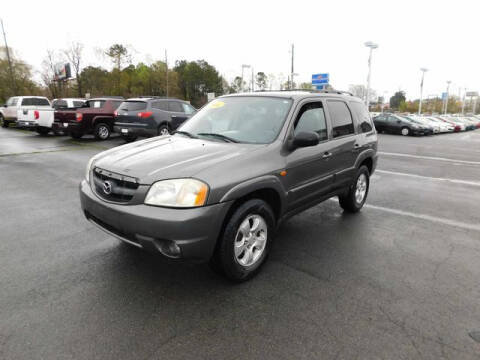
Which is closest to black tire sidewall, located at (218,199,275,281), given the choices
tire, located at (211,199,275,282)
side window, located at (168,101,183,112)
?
tire, located at (211,199,275,282)

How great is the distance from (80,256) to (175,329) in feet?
5.55

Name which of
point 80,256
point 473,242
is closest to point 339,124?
point 473,242

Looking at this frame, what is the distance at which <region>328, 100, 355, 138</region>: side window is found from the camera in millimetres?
4352

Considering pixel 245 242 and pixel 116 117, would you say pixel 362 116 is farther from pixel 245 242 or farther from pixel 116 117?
pixel 116 117

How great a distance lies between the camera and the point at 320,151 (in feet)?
13.0

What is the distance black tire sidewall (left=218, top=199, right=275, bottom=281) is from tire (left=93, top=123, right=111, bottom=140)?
12.9 meters

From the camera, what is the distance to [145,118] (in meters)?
12.1

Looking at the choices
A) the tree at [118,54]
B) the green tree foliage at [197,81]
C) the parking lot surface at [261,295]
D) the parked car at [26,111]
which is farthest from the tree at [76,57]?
the parking lot surface at [261,295]

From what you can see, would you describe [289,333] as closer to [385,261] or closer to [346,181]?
[385,261]

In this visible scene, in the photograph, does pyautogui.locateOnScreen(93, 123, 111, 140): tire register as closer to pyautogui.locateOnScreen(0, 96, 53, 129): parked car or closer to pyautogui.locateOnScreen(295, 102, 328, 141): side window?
pyautogui.locateOnScreen(0, 96, 53, 129): parked car

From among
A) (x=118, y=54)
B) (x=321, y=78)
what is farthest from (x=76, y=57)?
(x=321, y=78)

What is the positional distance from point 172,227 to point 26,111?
16139 millimetres

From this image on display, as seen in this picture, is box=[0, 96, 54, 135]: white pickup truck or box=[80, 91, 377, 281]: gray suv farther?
box=[0, 96, 54, 135]: white pickup truck

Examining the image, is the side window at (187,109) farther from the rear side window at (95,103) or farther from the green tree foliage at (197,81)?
the green tree foliage at (197,81)
